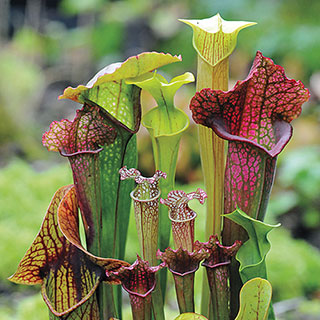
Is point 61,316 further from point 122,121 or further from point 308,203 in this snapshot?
point 308,203

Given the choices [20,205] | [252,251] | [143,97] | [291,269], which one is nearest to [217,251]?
[252,251]

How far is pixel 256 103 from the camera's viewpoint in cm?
60

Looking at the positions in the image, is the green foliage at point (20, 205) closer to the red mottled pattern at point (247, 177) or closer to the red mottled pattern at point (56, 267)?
the red mottled pattern at point (56, 267)

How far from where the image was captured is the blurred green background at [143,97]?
177 centimetres

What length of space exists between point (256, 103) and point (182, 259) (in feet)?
0.81

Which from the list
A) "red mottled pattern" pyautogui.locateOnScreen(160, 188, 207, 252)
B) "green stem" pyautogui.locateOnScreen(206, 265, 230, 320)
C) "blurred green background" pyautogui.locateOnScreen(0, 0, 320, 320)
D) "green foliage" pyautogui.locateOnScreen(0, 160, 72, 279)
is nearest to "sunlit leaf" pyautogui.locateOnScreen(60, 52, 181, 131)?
"red mottled pattern" pyautogui.locateOnScreen(160, 188, 207, 252)

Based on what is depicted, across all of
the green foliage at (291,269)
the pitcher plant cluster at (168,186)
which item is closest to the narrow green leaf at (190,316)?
the pitcher plant cluster at (168,186)

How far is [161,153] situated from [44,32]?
608 centimetres

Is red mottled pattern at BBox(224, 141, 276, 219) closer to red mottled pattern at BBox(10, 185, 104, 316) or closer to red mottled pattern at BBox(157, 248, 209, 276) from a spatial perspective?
red mottled pattern at BBox(157, 248, 209, 276)

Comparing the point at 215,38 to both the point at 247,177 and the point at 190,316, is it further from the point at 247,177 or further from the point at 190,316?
the point at 190,316

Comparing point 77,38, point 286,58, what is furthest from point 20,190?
point 77,38

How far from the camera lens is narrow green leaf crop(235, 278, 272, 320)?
0.56m

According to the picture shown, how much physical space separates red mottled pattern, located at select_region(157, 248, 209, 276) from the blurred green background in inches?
29.2

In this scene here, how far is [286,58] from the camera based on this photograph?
4273mm
